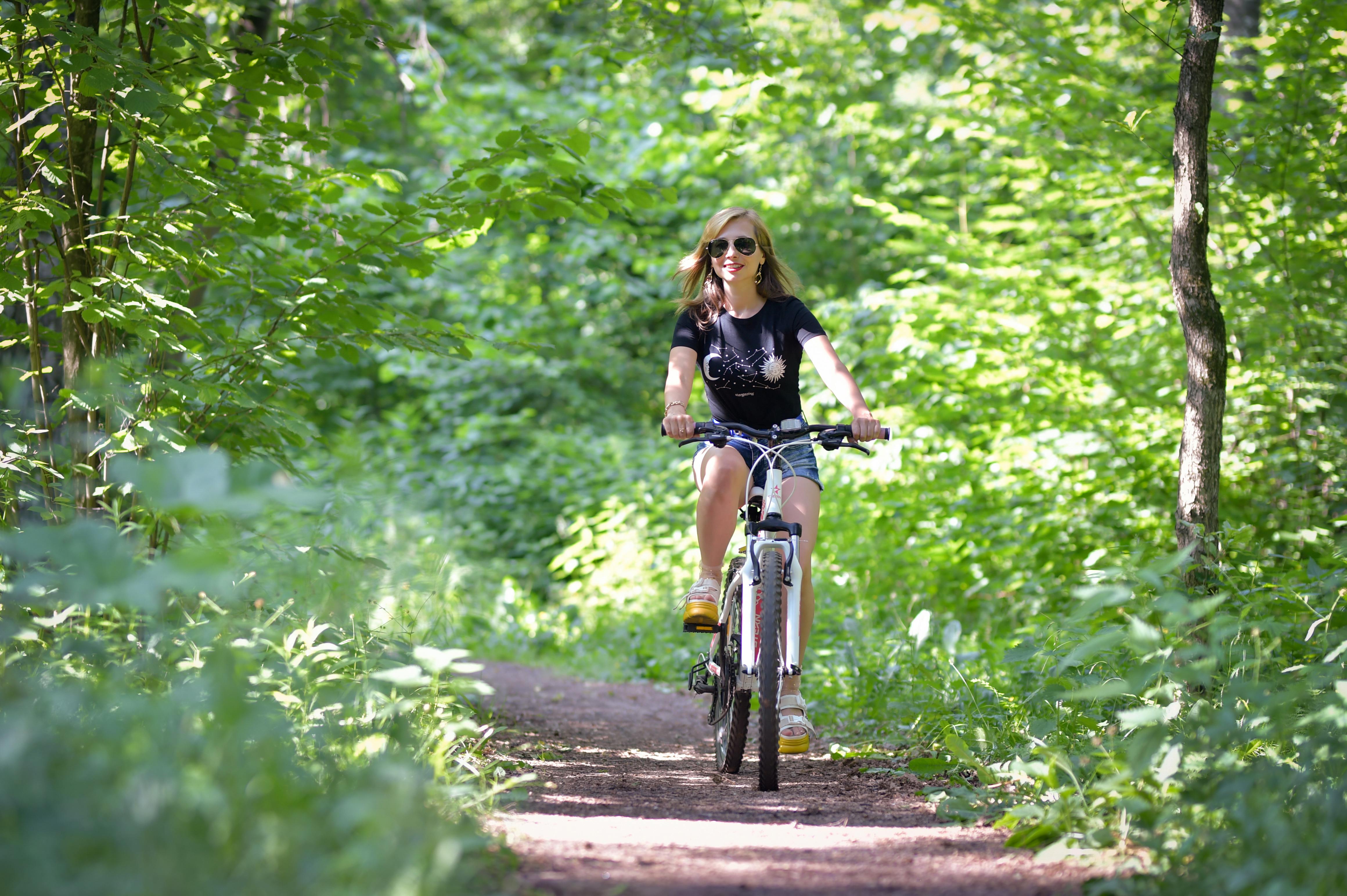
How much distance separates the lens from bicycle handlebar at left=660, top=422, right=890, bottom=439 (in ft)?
11.3

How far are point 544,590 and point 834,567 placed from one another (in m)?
5.21

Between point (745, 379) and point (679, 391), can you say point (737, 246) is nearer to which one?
point (745, 379)

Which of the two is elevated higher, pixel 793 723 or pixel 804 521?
pixel 804 521

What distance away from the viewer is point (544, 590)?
37.4 ft

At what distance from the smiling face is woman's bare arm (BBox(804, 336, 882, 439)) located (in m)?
0.40

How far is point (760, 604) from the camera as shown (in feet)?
11.1

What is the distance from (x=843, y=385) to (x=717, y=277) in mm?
800

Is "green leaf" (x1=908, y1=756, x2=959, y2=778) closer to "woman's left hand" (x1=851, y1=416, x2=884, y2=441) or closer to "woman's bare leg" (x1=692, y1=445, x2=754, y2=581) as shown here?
"woman's bare leg" (x1=692, y1=445, x2=754, y2=581)

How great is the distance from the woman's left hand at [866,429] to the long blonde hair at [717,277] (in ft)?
2.69

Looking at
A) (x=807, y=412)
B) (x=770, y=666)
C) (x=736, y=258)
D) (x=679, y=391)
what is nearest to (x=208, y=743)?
(x=770, y=666)

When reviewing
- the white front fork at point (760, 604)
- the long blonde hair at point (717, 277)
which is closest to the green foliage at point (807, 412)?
the long blonde hair at point (717, 277)

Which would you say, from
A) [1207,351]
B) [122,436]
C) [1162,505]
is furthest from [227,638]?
[1162,505]

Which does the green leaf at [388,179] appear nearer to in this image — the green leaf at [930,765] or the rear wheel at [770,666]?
the rear wheel at [770,666]

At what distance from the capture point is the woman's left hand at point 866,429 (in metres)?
3.41
